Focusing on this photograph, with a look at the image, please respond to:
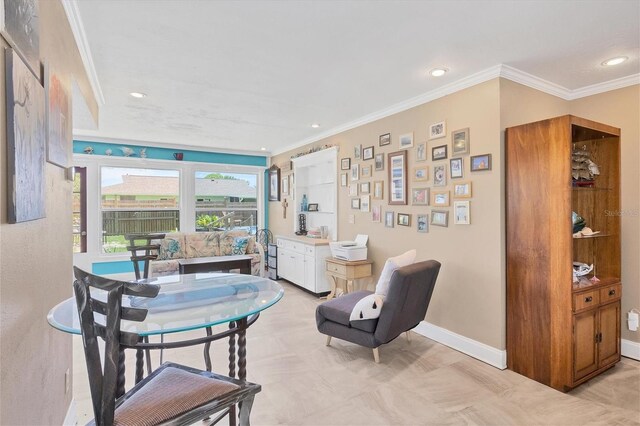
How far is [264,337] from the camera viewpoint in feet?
11.5

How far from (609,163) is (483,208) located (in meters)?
1.13

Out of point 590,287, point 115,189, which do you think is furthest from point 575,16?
point 115,189

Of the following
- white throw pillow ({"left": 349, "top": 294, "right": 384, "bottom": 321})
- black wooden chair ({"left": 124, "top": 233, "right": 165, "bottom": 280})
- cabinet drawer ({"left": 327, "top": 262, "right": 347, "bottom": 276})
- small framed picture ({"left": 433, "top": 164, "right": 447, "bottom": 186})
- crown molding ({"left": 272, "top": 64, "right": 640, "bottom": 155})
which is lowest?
white throw pillow ({"left": 349, "top": 294, "right": 384, "bottom": 321})

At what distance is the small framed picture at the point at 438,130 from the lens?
10.9ft

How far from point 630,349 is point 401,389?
228 cm

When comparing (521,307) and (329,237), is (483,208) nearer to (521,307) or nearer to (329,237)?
(521,307)

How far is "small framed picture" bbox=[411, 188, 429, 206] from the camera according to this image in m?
3.49

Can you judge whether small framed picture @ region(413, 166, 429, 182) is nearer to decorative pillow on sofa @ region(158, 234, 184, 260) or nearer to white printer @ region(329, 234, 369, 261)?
white printer @ region(329, 234, 369, 261)

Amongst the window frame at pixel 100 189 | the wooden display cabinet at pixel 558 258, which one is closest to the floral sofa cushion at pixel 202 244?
the window frame at pixel 100 189

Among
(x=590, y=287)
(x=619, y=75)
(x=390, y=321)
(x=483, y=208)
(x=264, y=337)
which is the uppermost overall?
(x=619, y=75)

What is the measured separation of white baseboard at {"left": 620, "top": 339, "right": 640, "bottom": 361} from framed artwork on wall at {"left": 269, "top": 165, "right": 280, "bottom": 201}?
17.9ft

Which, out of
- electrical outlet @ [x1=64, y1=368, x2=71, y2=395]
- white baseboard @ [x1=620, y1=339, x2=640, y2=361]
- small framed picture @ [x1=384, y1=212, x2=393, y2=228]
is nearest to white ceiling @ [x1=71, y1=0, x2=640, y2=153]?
small framed picture @ [x1=384, y1=212, x2=393, y2=228]

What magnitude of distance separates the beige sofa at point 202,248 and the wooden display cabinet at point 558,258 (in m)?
3.98

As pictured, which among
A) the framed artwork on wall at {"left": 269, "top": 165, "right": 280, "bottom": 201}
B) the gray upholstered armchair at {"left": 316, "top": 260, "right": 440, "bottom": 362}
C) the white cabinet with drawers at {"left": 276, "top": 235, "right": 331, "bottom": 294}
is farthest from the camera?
the framed artwork on wall at {"left": 269, "top": 165, "right": 280, "bottom": 201}
